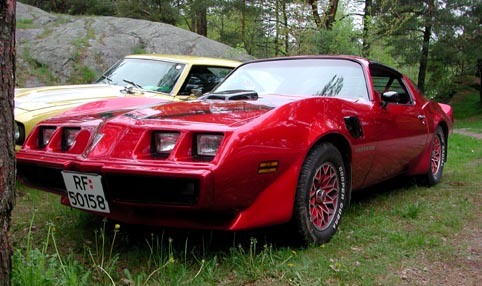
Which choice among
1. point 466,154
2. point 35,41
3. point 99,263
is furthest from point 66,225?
point 35,41

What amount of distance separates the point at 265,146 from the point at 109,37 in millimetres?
10763

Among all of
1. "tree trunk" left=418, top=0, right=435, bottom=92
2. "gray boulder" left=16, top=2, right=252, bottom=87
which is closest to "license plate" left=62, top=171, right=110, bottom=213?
"gray boulder" left=16, top=2, right=252, bottom=87

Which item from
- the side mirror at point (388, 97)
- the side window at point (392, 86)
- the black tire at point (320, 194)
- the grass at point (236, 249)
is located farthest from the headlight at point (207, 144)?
the side window at point (392, 86)

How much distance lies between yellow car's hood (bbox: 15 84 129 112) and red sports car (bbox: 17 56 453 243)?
4.35ft

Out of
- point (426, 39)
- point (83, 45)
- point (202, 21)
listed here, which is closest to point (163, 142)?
point (83, 45)

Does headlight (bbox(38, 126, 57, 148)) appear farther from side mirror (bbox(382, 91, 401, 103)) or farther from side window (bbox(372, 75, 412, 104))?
side window (bbox(372, 75, 412, 104))

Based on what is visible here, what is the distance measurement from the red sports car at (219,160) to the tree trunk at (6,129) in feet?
1.83

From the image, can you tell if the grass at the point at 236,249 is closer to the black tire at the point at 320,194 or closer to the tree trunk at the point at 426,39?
the black tire at the point at 320,194

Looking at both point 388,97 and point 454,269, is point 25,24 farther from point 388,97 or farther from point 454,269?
point 454,269

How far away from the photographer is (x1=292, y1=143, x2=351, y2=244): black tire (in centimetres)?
278

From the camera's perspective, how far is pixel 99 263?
8.84 ft

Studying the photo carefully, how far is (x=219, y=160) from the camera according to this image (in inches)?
91.4

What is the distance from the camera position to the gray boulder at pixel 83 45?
34.3 ft

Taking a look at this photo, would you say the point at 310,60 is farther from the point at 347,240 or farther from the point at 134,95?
the point at 134,95
